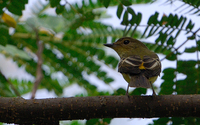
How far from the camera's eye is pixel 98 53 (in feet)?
12.1

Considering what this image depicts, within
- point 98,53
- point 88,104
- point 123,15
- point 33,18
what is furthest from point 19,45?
point 88,104

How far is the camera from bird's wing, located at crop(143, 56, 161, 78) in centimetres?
261

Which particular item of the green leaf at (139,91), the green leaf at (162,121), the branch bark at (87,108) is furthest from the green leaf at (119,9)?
the green leaf at (162,121)

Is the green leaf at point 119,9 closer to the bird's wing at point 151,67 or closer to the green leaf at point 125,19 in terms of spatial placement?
the green leaf at point 125,19

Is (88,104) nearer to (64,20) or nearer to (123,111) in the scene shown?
(123,111)

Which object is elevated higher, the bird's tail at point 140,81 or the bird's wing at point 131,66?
Result: the bird's wing at point 131,66

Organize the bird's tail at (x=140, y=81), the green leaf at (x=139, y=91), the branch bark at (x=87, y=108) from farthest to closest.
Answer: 1. the green leaf at (x=139, y=91)
2. the bird's tail at (x=140, y=81)
3. the branch bark at (x=87, y=108)

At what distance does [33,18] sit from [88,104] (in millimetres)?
1996

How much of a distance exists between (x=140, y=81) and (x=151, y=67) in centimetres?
27

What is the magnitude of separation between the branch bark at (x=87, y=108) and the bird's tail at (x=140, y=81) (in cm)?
29

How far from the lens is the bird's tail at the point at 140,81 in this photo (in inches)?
94.5

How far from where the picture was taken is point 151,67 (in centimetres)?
268

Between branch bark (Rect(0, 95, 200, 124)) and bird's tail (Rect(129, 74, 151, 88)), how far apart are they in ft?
0.95

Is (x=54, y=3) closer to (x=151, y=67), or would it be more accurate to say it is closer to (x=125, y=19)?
(x=125, y=19)
